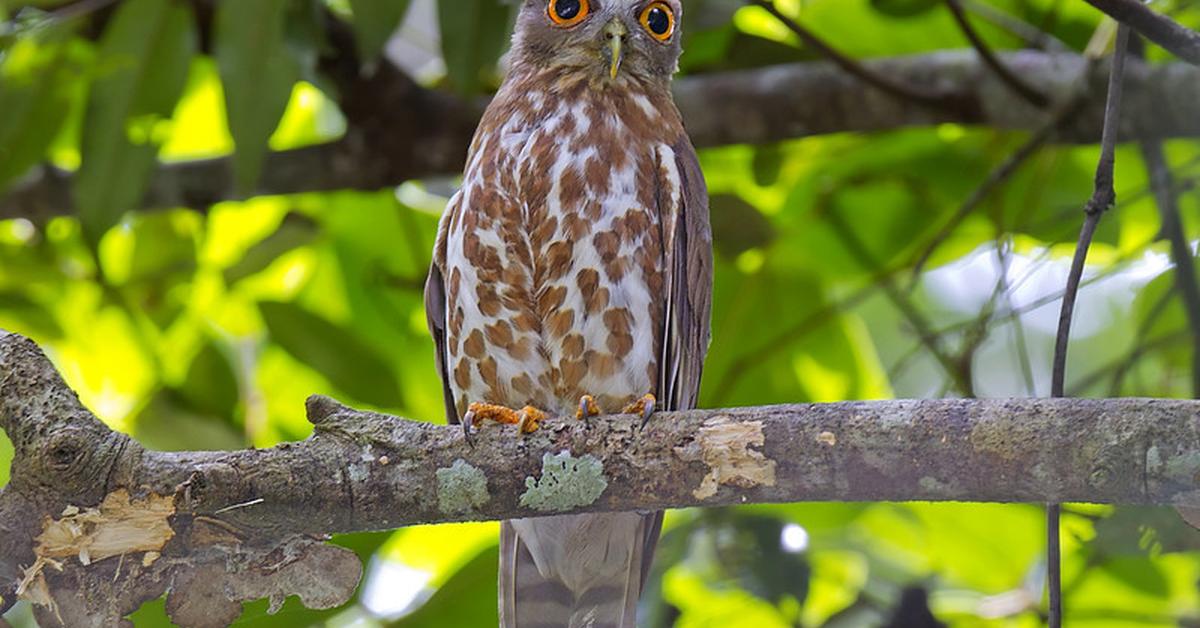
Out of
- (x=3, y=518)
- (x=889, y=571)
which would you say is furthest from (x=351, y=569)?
(x=889, y=571)

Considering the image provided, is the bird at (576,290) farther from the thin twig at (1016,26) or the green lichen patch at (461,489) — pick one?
the thin twig at (1016,26)

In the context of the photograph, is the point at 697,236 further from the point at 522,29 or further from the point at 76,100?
the point at 76,100

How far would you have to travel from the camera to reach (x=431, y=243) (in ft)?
16.8

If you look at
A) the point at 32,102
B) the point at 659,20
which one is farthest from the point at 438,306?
the point at 32,102

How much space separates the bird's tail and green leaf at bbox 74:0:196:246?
1654 millimetres

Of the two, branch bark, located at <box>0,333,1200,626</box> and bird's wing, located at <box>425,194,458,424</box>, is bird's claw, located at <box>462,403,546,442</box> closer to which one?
branch bark, located at <box>0,333,1200,626</box>

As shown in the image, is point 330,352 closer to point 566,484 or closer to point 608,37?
point 608,37

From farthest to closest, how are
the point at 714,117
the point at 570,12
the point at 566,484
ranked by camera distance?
the point at 714,117 < the point at 570,12 < the point at 566,484

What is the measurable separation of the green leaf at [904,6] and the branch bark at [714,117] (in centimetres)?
19

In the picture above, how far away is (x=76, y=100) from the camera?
4.76m

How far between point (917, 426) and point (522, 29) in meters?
2.49

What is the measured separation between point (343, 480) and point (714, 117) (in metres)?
2.56

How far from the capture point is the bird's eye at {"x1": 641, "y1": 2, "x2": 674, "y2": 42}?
4348 mm

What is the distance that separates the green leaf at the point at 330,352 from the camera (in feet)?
15.0
